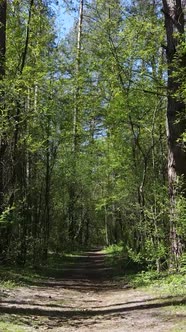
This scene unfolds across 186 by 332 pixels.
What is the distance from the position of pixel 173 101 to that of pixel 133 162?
8.27m

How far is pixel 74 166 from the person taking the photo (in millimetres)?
23000

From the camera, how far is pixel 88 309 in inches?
344

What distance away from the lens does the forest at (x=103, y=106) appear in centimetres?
1092

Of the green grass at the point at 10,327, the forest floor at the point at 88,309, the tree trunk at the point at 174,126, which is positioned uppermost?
the tree trunk at the point at 174,126

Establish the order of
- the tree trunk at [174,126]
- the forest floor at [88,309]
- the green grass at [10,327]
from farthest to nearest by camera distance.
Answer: the tree trunk at [174,126], the forest floor at [88,309], the green grass at [10,327]

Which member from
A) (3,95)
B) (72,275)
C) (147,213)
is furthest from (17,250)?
(3,95)

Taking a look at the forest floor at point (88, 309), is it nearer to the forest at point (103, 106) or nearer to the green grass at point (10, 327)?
the green grass at point (10, 327)

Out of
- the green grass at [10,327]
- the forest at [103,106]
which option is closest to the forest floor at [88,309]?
the green grass at [10,327]

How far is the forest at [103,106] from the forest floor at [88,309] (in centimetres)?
150

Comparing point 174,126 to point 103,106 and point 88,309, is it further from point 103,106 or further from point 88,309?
point 103,106

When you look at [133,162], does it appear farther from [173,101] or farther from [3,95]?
[3,95]

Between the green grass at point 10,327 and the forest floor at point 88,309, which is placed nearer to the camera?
the green grass at point 10,327

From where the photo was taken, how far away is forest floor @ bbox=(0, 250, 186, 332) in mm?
6773

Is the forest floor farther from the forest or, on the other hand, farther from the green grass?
the forest
